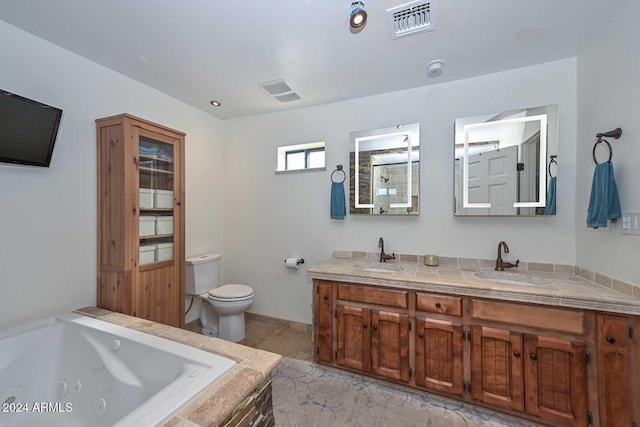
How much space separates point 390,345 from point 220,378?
1.22 metres

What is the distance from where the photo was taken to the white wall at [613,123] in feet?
4.60

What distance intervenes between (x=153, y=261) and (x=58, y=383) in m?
0.87

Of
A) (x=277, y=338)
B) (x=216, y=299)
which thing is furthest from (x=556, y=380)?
(x=216, y=299)

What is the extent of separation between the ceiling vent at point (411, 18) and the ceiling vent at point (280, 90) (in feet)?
3.42

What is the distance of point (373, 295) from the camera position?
1.90 metres

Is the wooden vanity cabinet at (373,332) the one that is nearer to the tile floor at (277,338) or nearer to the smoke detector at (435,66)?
the tile floor at (277,338)

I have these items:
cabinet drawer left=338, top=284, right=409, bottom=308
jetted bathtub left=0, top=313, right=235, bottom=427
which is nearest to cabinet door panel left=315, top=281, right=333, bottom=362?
cabinet drawer left=338, top=284, right=409, bottom=308

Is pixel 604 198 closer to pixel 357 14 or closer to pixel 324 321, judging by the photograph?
pixel 357 14

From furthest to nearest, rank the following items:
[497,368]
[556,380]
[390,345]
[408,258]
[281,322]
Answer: [281,322]
[408,258]
[390,345]
[497,368]
[556,380]

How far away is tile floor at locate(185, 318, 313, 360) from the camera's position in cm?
239

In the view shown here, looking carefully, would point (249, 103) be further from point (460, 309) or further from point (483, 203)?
point (460, 309)

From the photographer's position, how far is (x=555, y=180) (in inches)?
75.6

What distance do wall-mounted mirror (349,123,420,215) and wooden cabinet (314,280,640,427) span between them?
0.84m

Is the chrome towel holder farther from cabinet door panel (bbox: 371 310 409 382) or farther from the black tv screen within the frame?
the black tv screen
